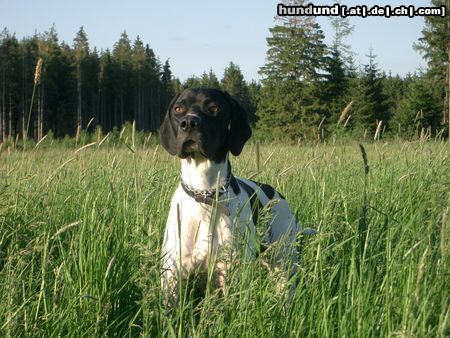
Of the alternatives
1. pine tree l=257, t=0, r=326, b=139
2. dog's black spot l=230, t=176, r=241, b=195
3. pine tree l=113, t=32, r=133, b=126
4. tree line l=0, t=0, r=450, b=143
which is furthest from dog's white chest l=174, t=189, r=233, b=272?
pine tree l=113, t=32, r=133, b=126

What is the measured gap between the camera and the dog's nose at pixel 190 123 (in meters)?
3.34

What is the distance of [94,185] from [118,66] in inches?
3265

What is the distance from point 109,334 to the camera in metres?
2.23

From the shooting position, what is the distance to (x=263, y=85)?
50844 millimetres

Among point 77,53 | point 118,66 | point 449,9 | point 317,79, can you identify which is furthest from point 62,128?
point 449,9

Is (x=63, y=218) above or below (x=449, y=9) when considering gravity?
below

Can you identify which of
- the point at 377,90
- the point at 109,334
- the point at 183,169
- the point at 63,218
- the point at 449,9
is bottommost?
the point at 109,334

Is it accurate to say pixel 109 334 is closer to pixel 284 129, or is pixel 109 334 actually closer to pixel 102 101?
pixel 284 129

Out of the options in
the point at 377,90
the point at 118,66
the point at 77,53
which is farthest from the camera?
the point at 118,66

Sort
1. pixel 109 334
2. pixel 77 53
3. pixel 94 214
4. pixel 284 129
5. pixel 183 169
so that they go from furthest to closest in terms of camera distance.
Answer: pixel 77 53, pixel 284 129, pixel 183 169, pixel 94 214, pixel 109 334

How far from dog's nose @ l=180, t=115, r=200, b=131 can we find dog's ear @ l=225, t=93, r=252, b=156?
0.93ft

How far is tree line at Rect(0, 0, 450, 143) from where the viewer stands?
44.7 m

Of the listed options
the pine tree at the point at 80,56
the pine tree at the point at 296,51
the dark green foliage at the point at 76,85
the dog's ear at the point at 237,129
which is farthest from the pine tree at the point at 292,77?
the dog's ear at the point at 237,129

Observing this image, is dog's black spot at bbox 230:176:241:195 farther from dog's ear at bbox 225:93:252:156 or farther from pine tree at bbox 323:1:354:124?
pine tree at bbox 323:1:354:124
